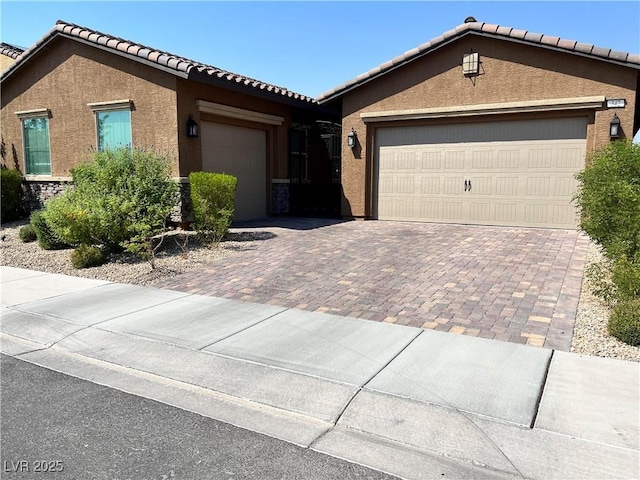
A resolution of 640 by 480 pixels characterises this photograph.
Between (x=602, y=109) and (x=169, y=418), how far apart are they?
11.9m

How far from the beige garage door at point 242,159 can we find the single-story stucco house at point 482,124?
8.35ft

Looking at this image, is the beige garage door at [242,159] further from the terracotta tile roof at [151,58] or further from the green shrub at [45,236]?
the green shrub at [45,236]

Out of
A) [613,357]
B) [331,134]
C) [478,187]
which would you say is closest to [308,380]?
[613,357]

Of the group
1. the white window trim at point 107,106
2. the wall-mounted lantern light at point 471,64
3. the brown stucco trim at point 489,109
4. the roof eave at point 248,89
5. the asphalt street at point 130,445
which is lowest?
the asphalt street at point 130,445

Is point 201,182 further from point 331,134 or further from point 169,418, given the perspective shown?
point 331,134

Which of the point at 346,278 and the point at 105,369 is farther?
the point at 346,278

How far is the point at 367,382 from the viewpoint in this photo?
14.3ft

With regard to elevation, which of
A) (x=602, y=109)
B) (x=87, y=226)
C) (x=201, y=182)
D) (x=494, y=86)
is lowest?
(x=87, y=226)

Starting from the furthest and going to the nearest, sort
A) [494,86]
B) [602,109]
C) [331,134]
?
[331,134] < [494,86] < [602,109]

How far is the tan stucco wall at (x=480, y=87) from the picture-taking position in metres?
11.6

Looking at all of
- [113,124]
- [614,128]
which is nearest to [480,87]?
[614,128]

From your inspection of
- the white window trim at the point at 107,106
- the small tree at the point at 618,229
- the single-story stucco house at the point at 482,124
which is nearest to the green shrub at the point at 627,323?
the small tree at the point at 618,229

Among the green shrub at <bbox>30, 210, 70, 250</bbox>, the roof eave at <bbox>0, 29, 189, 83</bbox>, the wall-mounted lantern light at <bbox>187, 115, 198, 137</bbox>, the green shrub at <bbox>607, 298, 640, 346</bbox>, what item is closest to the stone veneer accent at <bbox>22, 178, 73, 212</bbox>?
the roof eave at <bbox>0, 29, 189, 83</bbox>

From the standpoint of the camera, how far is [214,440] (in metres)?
3.52
